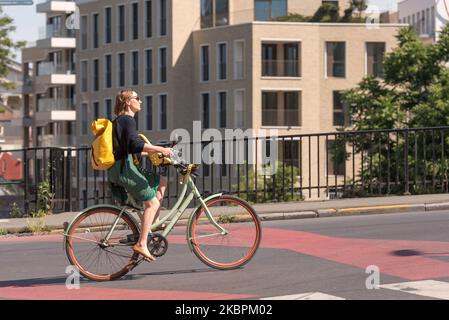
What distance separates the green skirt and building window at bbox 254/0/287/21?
62711mm

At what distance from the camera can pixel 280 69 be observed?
71688mm

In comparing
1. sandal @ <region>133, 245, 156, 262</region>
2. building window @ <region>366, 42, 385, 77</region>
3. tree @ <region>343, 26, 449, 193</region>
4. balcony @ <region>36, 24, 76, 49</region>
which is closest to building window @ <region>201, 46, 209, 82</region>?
building window @ <region>366, 42, 385, 77</region>

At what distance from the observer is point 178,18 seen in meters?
76.9

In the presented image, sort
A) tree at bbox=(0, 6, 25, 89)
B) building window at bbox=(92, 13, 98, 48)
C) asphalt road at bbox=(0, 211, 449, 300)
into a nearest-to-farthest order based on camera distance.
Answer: asphalt road at bbox=(0, 211, 449, 300), tree at bbox=(0, 6, 25, 89), building window at bbox=(92, 13, 98, 48)

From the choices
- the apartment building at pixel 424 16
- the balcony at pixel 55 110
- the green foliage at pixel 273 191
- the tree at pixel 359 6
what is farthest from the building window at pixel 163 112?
the green foliage at pixel 273 191

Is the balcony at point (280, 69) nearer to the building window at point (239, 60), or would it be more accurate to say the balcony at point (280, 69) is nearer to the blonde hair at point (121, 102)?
the building window at point (239, 60)

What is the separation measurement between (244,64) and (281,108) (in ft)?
12.1

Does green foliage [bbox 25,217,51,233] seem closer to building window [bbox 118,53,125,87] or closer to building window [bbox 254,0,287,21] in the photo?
building window [bbox 254,0,287,21]

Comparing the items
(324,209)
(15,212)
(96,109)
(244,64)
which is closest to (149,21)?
(96,109)

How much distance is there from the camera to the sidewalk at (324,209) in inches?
673

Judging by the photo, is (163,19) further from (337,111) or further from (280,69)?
(337,111)

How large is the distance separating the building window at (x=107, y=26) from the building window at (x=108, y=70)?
4.26 ft

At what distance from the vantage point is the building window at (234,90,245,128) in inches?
2830

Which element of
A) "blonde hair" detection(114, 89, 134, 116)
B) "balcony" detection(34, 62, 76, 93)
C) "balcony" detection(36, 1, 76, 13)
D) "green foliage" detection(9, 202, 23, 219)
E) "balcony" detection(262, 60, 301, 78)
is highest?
"balcony" detection(36, 1, 76, 13)
